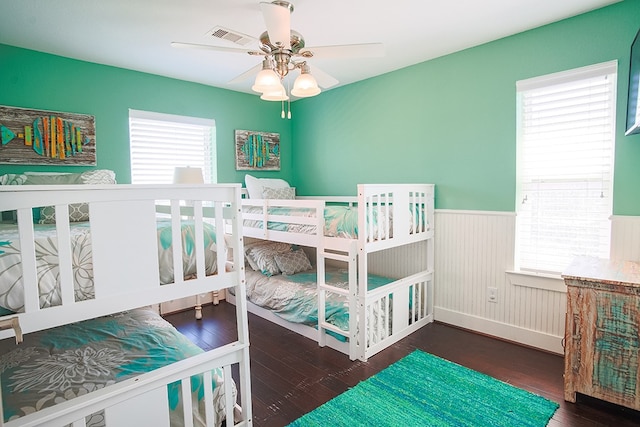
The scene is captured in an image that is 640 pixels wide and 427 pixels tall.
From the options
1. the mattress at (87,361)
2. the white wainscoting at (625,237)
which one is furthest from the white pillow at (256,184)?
the white wainscoting at (625,237)

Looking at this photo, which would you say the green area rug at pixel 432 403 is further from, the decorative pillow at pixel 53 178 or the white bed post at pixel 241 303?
the decorative pillow at pixel 53 178

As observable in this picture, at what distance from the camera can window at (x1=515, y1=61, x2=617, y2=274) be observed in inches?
89.9

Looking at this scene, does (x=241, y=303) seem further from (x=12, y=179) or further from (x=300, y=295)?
(x=12, y=179)

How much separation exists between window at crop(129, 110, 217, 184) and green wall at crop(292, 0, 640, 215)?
132 centimetres

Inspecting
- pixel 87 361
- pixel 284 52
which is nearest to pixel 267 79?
pixel 284 52

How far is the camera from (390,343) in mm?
2643

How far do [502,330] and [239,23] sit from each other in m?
3.02

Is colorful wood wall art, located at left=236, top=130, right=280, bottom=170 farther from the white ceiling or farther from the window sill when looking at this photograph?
the window sill

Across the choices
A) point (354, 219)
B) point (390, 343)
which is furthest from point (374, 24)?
point (390, 343)

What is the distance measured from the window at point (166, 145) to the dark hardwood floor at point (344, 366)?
4.87 feet

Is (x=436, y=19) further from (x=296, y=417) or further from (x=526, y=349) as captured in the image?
(x=296, y=417)

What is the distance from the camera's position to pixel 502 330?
2734 mm

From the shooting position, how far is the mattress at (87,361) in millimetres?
1412

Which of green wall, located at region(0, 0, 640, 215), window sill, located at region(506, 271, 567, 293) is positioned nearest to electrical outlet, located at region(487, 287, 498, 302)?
window sill, located at region(506, 271, 567, 293)
